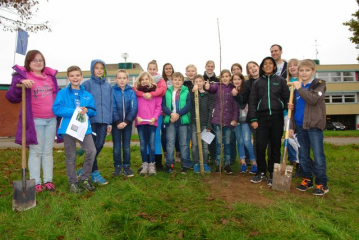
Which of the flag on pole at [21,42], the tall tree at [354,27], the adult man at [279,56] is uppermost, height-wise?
the tall tree at [354,27]

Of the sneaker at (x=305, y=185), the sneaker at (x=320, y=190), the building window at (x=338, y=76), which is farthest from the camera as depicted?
the building window at (x=338, y=76)

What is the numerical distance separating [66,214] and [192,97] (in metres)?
3.46

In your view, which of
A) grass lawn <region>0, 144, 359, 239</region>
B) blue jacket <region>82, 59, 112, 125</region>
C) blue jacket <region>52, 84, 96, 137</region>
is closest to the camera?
grass lawn <region>0, 144, 359, 239</region>

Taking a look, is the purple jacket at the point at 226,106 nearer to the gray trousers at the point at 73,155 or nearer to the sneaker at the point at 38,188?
the gray trousers at the point at 73,155

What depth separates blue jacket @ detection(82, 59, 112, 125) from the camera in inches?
186

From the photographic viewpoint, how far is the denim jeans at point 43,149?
417 cm

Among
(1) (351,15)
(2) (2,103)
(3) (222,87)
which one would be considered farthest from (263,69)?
(2) (2,103)

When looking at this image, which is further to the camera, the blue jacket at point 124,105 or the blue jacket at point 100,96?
the blue jacket at point 124,105

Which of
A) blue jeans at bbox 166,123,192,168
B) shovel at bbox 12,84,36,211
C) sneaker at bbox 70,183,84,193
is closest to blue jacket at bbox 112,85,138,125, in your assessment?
blue jeans at bbox 166,123,192,168

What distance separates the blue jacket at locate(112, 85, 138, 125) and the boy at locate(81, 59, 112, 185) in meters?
0.17

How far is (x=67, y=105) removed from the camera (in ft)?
14.0

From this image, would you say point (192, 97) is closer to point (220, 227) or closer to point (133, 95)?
point (133, 95)

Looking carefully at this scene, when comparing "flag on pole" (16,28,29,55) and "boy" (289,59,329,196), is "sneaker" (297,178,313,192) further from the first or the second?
"flag on pole" (16,28,29,55)

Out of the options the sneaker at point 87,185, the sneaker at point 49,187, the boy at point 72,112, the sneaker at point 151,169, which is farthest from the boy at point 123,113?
the sneaker at point 49,187
